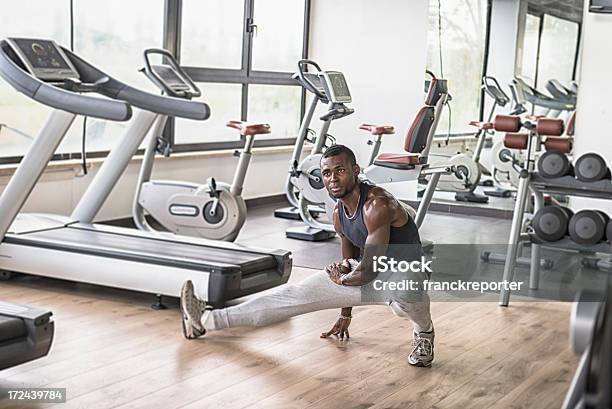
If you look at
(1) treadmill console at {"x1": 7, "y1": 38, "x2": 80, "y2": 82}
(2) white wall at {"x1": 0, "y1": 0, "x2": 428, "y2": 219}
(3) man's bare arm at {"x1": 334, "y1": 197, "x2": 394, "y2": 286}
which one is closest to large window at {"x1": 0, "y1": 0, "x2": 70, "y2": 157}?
(1) treadmill console at {"x1": 7, "y1": 38, "x2": 80, "y2": 82}

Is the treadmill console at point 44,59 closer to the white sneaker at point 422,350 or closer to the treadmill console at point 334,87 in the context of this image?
the treadmill console at point 334,87

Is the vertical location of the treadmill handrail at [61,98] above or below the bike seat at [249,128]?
above

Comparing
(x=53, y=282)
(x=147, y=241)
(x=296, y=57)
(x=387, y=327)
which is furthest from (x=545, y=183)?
(x=296, y=57)

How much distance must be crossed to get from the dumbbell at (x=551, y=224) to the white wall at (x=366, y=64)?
119 inches

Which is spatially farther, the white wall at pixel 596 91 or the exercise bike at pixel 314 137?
the exercise bike at pixel 314 137

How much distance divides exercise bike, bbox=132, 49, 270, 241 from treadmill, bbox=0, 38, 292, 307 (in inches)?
23.2

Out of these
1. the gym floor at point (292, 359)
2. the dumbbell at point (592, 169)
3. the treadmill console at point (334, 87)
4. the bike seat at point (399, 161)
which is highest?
the treadmill console at point (334, 87)

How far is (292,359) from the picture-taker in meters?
3.65

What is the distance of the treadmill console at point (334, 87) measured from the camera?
602 cm

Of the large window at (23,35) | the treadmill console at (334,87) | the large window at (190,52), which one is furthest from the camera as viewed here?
the treadmill console at (334,87)

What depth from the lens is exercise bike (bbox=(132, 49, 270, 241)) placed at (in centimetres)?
552

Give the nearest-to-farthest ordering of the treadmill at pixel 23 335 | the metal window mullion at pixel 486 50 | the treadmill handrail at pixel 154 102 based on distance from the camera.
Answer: the treadmill at pixel 23 335
the treadmill handrail at pixel 154 102
the metal window mullion at pixel 486 50

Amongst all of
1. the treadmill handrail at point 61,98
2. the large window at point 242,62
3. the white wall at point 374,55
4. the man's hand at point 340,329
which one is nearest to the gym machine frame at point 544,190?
the man's hand at point 340,329

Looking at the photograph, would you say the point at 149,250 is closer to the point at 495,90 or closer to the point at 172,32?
the point at 172,32
